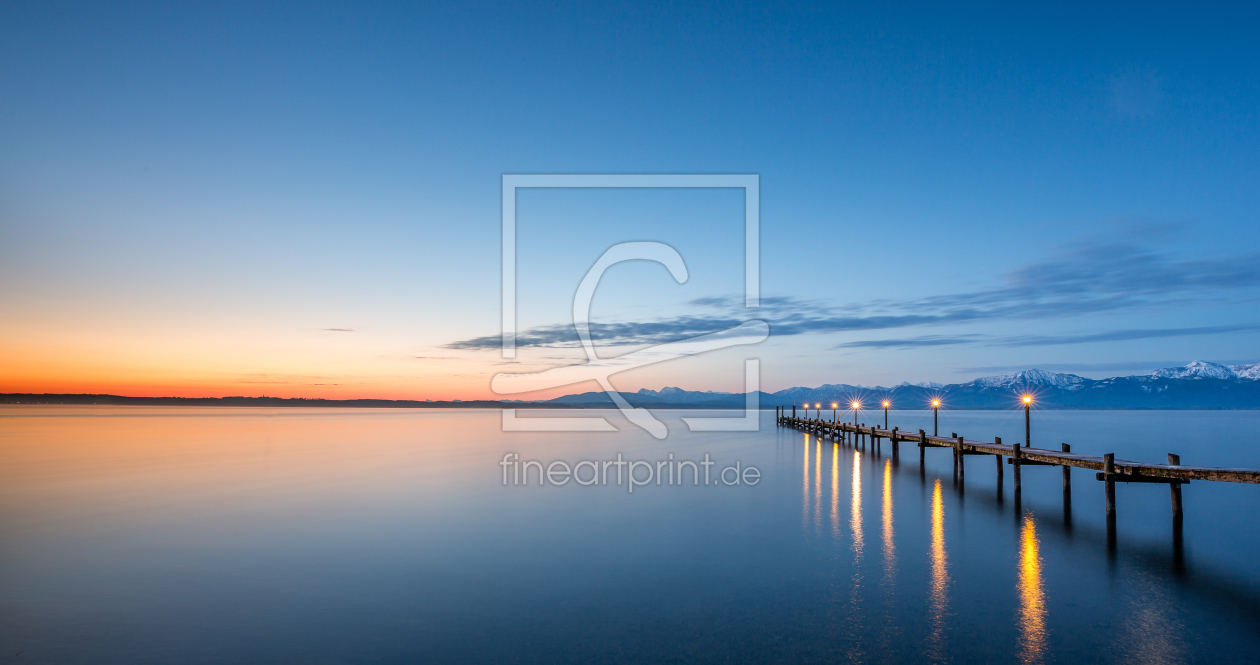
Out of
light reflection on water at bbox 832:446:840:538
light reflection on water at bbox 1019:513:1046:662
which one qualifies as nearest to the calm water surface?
light reflection on water at bbox 1019:513:1046:662

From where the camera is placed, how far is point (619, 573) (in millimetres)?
13344

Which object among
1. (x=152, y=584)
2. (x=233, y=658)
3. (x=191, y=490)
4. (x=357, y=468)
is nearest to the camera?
(x=233, y=658)

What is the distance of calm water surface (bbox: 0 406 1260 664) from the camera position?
940cm

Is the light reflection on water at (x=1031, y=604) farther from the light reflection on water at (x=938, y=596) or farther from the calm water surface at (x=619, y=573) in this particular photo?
the light reflection on water at (x=938, y=596)

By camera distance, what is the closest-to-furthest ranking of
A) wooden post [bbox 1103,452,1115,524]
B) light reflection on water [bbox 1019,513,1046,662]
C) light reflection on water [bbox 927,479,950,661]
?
light reflection on water [bbox 1019,513,1046,662], light reflection on water [bbox 927,479,950,661], wooden post [bbox 1103,452,1115,524]

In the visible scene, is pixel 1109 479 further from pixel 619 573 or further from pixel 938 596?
pixel 619 573

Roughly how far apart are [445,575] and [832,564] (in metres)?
8.27

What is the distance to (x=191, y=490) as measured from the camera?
25.5 metres

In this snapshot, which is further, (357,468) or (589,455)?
(589,455)

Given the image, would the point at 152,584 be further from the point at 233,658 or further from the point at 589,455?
the point at 589,455

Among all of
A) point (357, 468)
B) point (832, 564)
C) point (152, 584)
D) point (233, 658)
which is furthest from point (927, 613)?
point (357, 468)

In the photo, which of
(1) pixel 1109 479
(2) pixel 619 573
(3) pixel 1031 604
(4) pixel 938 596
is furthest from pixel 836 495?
(2) pixel 619 573

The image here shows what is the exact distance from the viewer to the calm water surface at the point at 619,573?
9.40 metres

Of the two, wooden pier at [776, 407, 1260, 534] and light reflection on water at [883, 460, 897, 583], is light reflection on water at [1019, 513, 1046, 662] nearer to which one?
light reflection on water at [883, 460, 897, 583]
